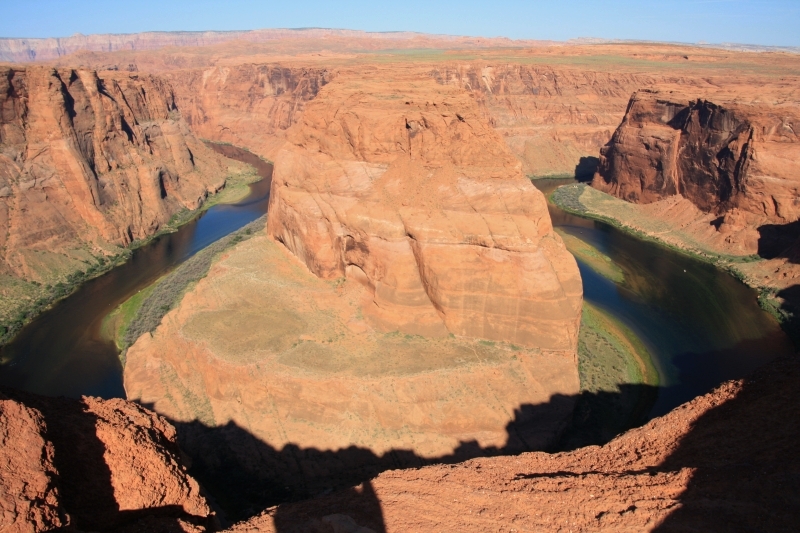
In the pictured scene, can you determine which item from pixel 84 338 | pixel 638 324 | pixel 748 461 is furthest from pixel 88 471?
pixel 638 324

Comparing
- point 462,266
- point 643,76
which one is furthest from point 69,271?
point 643,76

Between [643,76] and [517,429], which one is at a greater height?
[643,76]

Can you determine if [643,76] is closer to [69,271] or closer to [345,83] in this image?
[345,83]

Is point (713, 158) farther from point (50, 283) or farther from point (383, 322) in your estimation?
point (50, 283)

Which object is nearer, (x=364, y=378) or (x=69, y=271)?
(x=364, y=378)

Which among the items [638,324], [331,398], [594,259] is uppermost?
[594,259]

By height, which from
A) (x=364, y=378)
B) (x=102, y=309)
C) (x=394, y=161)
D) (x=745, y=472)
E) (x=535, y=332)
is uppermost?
(x=394, y=161)

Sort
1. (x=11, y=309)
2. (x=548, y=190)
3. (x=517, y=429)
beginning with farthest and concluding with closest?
(x=548, y=190), (x=11, y=309), (x=517, y=429)
